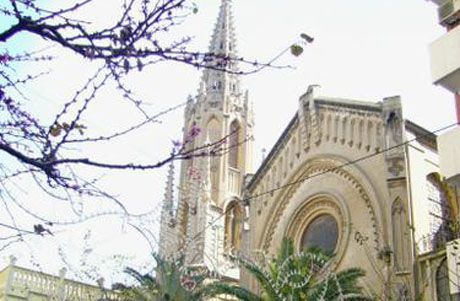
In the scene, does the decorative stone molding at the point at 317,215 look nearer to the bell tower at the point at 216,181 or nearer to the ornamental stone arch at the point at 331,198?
the ornamental stone arch at the point at 331,198

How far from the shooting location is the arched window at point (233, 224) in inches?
1575

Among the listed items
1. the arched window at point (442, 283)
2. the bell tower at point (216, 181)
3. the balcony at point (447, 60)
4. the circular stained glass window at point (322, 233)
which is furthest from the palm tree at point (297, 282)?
the bell tower at point (216, 181)

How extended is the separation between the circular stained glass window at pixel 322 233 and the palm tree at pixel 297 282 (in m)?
4.72

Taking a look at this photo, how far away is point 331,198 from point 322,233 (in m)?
1.45

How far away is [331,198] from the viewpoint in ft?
82.6

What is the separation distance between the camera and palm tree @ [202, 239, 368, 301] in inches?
730

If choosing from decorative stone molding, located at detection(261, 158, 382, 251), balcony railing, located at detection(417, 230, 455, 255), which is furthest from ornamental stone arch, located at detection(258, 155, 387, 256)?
balcony railing, located at detection(417, 230, 455, 255)

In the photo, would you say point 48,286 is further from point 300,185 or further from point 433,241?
point 433,241

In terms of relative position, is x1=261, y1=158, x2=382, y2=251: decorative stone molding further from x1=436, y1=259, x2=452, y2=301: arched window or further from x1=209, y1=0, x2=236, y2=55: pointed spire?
x1=209, y1=0, x2=236, y2=55: pointed spire

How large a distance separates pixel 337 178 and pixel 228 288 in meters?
7.08

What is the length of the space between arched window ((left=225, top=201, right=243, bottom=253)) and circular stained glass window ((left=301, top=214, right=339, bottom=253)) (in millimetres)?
12943

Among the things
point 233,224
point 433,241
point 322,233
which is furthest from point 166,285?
point 233,224

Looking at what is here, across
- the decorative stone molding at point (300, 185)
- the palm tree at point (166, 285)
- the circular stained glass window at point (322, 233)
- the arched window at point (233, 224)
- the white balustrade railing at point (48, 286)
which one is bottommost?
the palm tree at point (166, 285)

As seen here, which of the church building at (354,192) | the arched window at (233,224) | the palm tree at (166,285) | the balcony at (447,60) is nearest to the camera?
the balcony at (447,60)
